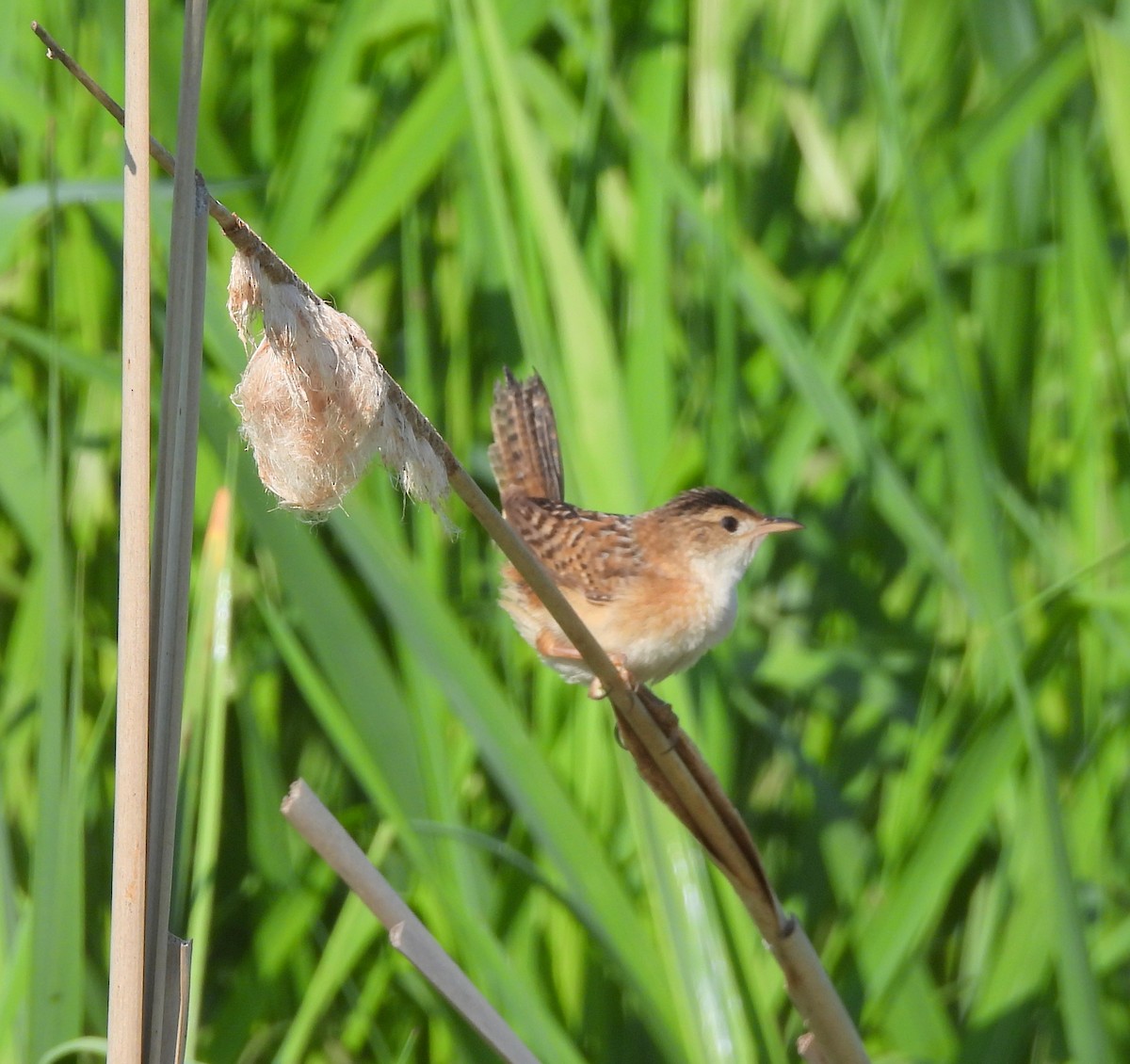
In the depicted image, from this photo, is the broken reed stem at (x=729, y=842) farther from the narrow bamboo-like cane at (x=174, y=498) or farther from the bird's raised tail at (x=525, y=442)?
the bird's raised tail at (x=525, y=442)

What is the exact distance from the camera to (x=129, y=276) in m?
0.88

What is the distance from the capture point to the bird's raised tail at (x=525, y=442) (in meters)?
2.49

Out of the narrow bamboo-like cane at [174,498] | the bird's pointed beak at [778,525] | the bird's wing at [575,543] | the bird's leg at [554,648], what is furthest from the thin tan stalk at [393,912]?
the bird's wing at [575,543]

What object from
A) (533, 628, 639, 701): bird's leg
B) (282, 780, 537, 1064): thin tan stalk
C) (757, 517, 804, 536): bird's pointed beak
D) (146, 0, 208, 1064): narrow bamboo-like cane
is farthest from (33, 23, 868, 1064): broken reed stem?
(757, 517, 804, 536): bird's pointed beak

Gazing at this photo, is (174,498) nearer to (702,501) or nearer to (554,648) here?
(554,648)

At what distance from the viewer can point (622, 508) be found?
1.90 m

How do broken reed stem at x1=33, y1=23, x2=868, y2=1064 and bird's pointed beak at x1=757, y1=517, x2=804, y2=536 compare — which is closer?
broken reed stem at x1=33, y1=23, x2=868, y2=1064

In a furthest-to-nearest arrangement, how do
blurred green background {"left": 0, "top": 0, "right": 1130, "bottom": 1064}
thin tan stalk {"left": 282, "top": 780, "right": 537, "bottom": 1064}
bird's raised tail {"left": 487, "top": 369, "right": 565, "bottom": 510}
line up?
bird's raised tail {"left": 487, "top": 369, "right": 565, "bottom": 510} < blurred green background {"left": 0, "top": 0, "right": 1130, "bottom": 1064} < thin tan stalk {"left": 282, "top": 780, "right": 537, "bottom": 1064}

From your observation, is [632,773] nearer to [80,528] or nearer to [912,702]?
[912,702]

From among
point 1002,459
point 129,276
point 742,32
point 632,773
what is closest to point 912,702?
point 1002,459

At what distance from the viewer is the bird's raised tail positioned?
2.49 metres

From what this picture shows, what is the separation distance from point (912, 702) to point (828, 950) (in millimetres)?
473

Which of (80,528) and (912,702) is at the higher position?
(80,528)

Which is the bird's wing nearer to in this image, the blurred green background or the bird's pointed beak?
the blurred green background
